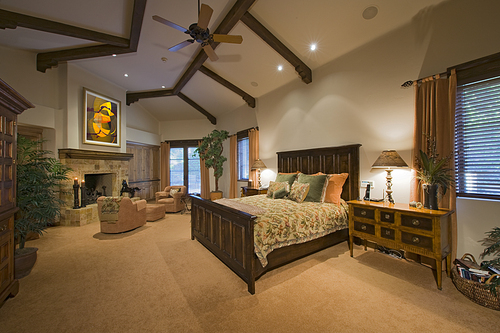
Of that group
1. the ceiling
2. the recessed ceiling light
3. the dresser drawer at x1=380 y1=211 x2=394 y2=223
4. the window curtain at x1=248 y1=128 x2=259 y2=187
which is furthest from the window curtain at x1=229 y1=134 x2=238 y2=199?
the dresser drawer at x1=380 y1=211 x2=394 y2=223

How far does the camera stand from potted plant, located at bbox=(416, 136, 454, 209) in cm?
252

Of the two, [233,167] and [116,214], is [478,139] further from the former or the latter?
[233,167]

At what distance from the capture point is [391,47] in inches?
127

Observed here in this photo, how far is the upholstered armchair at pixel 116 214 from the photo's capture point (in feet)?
13.5

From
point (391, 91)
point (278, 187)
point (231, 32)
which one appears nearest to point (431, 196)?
point (391, 91)

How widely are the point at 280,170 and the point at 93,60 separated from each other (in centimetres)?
557

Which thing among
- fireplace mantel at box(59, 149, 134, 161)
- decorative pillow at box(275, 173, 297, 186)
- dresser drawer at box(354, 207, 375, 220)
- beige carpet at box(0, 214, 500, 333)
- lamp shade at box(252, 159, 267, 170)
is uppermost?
fireplace mantel at box(59, 149, 134, 161)

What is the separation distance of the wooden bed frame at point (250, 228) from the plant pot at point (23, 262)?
217 cm

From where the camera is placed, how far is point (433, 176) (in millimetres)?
2570

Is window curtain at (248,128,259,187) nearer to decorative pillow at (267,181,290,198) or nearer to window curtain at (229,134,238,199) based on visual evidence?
window curtain at (229,134,238,199)

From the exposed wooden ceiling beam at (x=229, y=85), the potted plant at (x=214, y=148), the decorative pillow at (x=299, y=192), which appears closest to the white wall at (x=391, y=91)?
the decorative pillow at (x=299, y=192)

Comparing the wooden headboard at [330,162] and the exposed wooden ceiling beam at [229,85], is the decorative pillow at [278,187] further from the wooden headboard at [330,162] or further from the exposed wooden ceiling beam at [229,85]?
the exposed wooden ceiling beam at [229,85]

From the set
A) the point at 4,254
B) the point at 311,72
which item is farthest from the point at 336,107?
the point at 4,254

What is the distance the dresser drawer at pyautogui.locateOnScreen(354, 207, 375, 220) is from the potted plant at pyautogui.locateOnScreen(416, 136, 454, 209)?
1.99ft
